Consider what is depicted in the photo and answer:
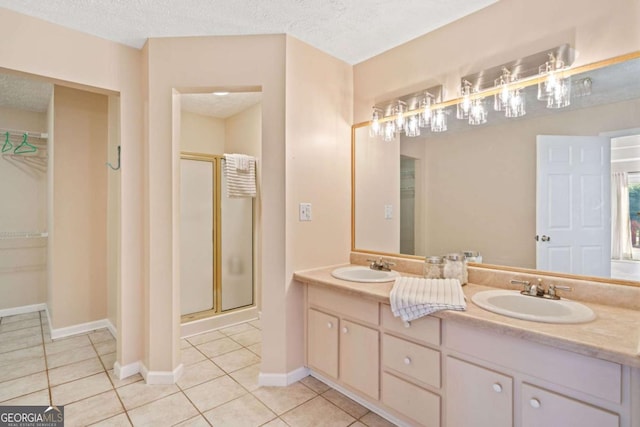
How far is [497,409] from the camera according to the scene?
135 cm

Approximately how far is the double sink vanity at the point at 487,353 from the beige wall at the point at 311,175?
0.48 ft

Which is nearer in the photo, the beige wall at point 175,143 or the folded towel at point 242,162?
the beige wall at point 175,143

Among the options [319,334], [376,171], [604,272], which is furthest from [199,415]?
[604,272]

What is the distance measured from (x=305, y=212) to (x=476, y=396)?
4.75 feet

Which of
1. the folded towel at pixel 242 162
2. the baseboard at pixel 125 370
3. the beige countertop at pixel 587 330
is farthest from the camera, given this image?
the folded towel at pixel 242 162

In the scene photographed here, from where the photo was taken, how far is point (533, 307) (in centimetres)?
159

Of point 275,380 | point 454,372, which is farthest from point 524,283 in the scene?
point 275,380

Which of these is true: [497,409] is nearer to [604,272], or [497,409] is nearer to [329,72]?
[604,272]

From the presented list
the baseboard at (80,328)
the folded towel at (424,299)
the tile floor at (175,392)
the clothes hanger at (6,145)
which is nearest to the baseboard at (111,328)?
the baseboard at (80,328)

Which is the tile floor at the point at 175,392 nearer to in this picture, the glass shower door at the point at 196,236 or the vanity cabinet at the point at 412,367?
the vanity cabinet at the point at 412,367

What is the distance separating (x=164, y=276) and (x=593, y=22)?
2.88 metres

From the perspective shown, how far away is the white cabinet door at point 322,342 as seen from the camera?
2.08m

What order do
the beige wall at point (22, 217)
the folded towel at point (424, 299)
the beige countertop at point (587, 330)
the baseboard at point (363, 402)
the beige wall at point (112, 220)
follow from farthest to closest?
1. the beige wall at point (22, 217)
2. the beige wall at point (112, 220)
3. the baseboard at point (363, 402)
4. the folded towel at point (424, 299)
5. the beige countertop at point (587, 330)
